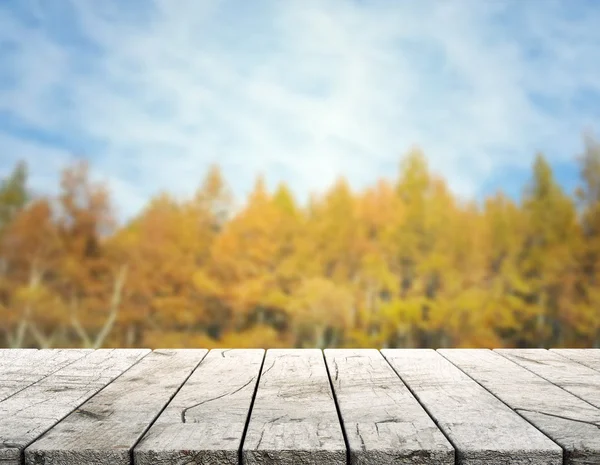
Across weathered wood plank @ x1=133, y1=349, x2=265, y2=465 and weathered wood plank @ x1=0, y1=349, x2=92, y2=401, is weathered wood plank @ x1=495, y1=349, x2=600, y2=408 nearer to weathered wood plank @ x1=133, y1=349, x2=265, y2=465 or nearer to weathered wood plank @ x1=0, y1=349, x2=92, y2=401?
weathered wood plank @ x1=133, y1=349, x2=265, y2=465

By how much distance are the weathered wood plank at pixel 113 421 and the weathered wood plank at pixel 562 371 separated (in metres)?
0.83

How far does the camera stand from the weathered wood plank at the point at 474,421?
32.8 inches

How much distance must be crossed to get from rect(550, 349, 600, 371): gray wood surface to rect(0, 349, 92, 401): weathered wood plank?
137cm

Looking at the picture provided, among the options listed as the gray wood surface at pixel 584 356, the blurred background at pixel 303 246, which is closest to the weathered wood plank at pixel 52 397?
the gray wood surface at pixel 584 356

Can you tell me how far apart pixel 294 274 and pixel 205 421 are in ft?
30.4

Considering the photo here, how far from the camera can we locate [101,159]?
11234 millimetres

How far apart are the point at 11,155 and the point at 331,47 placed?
9225 mm

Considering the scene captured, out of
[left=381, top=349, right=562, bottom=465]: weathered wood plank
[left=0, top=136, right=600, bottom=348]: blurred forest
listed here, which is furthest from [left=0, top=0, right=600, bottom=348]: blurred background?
[left=381, top=349, right=562, bottom=465]: weathered wood plank

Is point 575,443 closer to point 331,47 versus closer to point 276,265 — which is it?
point 276,265

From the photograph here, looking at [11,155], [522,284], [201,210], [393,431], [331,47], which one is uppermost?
[331,47]

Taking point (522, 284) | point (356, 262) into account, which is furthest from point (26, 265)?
point (522, 284)

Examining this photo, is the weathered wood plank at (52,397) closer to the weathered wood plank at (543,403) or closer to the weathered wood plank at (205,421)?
the weathered wood plank at (205,421)

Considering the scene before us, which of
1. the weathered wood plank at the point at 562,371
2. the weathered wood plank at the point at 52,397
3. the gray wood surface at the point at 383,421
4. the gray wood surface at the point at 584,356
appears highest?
the gray wood surface at the point at 584,356

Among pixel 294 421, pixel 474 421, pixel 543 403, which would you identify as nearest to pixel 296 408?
pixel 294 421
